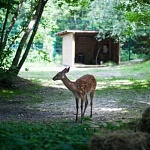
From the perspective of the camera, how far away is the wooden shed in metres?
33.8

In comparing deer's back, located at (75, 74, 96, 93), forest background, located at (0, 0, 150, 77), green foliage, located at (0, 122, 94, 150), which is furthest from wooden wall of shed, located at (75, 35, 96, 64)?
green foliage, located at (0, 122, 94, 150)

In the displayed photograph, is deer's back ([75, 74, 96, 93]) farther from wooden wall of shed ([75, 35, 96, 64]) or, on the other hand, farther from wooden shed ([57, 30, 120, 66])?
wooden wall of shed ([75, 35, 96, 64])

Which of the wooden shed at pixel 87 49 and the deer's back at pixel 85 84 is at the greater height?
the wooden shed at pixel 87 49

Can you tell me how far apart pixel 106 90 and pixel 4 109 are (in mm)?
5609

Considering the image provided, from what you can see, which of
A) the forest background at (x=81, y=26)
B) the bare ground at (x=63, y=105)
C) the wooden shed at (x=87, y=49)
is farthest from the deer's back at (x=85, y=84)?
the wooden shed at (x=87, y=49)

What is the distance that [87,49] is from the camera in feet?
118

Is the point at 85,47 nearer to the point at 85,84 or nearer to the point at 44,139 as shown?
the point at 85,84

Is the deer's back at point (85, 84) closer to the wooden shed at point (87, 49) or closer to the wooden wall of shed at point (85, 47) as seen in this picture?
the wooden shed at point (87, 49)

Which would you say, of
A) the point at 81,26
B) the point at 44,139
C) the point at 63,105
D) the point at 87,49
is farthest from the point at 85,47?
the point at 44,139

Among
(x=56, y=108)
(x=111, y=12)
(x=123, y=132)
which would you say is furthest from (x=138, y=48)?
(x=123, y=132)

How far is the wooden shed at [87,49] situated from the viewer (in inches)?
1331

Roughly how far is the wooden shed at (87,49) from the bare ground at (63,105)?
18.2m

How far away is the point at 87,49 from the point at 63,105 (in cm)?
2452

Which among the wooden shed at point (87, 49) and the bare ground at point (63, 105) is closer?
the bare ground at point (63, 105)
